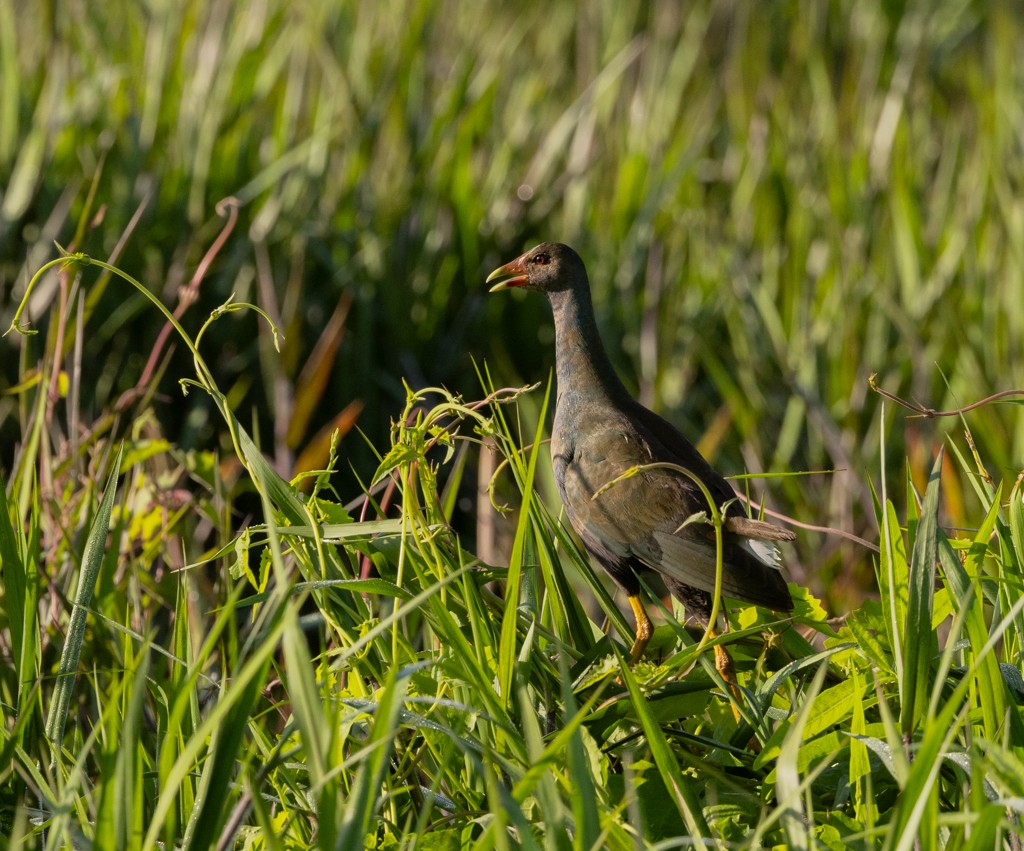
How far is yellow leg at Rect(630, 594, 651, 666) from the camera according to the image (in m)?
1.89

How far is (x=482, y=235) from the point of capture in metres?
4.70

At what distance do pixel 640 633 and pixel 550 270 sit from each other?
0.85 metres

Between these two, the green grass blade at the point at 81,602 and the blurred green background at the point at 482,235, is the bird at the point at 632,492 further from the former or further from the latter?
the blurred green background at the point at 482,235

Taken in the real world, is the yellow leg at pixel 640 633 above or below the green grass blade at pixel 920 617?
below

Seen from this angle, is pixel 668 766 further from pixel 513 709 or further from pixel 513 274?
pixel 513 274

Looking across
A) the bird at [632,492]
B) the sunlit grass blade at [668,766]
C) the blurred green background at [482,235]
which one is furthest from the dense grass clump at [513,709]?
the blurred green background at [482,235]

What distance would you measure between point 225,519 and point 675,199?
3225mm

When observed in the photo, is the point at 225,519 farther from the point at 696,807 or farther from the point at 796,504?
the point at 796,504

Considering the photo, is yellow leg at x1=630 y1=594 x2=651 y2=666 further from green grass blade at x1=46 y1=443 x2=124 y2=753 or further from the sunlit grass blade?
green grass blade at x1=46 y1=443 x2=124 y2=753

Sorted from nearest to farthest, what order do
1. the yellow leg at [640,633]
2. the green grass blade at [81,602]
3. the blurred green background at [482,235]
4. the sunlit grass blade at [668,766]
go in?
the sunlit grass blade at [668,766] → the green grass blade at [81,602] → the yellow leg at [640,633] → the blurred green background at [482,235]

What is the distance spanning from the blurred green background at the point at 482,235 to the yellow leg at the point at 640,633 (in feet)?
4.30

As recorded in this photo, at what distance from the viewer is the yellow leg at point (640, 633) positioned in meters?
1.89

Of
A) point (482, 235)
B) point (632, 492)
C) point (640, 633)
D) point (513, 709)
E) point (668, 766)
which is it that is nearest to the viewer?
point (668, 766)

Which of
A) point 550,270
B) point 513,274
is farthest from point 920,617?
point 513,274
